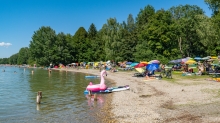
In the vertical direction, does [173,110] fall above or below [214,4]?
below

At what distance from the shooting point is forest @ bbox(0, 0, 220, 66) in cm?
→ 5669

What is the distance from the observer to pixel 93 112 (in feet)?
55.6

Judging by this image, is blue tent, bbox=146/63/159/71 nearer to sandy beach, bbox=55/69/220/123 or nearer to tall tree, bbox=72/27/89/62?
sandy beach, bbox=55/69/220/123

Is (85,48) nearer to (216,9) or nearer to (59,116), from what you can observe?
(216,9)

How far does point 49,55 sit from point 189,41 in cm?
5447

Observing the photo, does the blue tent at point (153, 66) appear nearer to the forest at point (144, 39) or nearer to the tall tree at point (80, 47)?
the forest at point (144, 39)

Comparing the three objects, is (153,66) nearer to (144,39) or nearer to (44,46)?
(144,39)

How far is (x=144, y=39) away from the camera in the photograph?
64.7 meters

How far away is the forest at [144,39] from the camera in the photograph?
2232 inches

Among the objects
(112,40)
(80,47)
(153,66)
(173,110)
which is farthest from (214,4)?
(80,47)

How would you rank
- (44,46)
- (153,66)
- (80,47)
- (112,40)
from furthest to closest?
(80,47) → (44,46) → (112,40) → (153,66)

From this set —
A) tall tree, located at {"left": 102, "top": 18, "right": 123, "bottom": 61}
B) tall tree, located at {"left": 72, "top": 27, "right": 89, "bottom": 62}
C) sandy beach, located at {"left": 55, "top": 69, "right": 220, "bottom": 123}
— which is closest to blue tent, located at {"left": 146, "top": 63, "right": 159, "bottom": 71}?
sandy beach, located at {"left": 55, "top": 69, "right": 220, "bottom": 123}

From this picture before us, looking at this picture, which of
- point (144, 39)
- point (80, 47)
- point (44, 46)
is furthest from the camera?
point (80, 47)

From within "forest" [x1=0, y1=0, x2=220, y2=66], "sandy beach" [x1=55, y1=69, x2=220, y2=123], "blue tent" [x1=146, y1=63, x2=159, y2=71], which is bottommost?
"sandy beach" [x1=55, y1=69, x2=220, y2=123]
